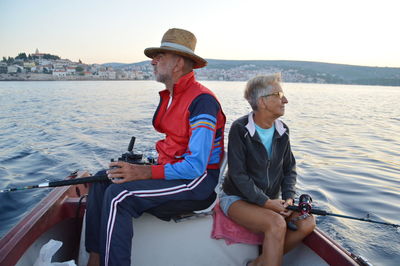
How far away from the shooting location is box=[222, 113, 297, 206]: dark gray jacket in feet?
8.05

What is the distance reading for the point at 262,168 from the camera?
2.55 m

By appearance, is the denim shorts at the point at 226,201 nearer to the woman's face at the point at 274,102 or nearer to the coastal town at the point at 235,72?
the woman's face at the point at 274,102

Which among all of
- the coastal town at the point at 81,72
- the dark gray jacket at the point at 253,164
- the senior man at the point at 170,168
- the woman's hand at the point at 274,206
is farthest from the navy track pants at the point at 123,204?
the coastal town at the point at 81,72

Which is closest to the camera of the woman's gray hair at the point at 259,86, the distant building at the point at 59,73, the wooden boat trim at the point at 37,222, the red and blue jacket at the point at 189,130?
the wooden boat trim at the point at 37,222

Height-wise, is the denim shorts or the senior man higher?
the senior man

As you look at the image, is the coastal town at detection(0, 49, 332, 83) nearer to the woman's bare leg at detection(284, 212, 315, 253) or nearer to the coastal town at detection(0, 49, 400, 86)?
the coastal town at detection(0, 49, 400, 86)

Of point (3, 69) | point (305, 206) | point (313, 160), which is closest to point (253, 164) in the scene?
point (305, 206)

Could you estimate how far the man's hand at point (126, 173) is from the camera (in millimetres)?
2189

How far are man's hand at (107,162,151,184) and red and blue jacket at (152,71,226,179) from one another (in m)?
0.08

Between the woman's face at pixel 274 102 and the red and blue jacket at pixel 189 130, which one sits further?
the woman's face at pixel 274 102

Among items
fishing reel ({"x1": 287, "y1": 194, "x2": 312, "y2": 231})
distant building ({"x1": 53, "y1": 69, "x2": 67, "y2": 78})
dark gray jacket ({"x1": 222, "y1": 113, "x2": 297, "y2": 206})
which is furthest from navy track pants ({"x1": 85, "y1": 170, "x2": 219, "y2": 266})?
A: distant building ({"x1": 53, "y1": 69, "x2": 67, "y2": 78})

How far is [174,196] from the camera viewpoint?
2236mm

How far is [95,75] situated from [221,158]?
135 meters

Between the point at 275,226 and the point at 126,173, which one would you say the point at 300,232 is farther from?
the point at 126,173
